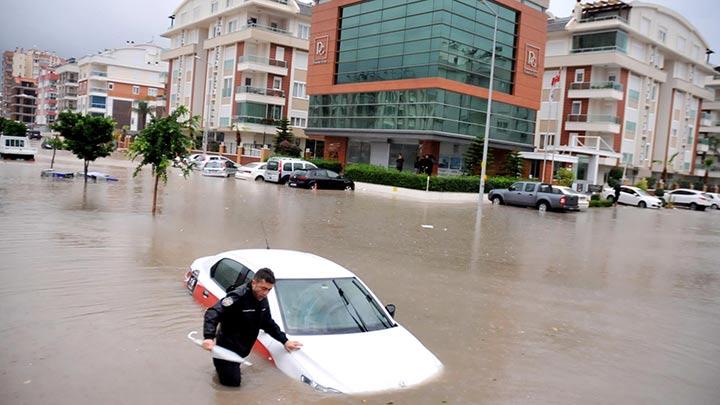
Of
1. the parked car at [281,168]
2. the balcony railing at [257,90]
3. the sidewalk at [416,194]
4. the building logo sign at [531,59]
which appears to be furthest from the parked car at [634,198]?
the balcony railing at [257,90]

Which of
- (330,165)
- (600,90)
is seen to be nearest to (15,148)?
(330,165)

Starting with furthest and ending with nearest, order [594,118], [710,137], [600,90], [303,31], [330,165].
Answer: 1. [710,137]
2. [303,31]
3. [594,118]
4. [600,90]
5. [330,165]

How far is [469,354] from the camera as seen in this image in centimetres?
778

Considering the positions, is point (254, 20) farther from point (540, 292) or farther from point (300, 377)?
point (300, 377)

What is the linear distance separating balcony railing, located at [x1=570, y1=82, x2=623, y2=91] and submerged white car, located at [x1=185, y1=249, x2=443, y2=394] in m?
58.8

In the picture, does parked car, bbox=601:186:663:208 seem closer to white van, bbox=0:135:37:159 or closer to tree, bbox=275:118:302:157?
tree, bbox=275:118:302:157

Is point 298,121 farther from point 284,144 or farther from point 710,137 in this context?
point 710,137

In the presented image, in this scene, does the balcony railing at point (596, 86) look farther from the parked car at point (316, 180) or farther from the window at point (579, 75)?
the parked car at point (316, 180)

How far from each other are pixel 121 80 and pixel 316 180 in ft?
279

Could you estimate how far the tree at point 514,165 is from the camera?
46.6 meters

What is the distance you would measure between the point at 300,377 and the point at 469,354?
8.78 ft

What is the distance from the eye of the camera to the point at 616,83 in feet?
198

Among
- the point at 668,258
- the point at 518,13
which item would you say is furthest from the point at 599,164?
the point at 668,258

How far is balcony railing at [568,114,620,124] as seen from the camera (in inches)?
2384
